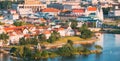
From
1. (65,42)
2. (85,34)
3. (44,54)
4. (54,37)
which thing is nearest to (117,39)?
(85,34)

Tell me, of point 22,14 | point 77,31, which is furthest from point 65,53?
point 22,14

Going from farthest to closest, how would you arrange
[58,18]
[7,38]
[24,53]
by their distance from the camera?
[58,18], [7,38], [24,53]

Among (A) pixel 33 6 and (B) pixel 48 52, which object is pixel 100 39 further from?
(A) pixel 33 6

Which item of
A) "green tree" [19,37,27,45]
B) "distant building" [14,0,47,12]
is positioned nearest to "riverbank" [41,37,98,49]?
"green tree" [19,37,27,45]

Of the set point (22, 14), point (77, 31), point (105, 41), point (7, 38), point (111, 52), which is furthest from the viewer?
point (22, 14)

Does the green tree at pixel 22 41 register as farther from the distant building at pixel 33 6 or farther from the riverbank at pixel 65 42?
the distant building at pixel 33 6

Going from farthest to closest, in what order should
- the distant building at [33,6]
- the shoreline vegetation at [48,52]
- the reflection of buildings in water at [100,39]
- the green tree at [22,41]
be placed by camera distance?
1. the distant building at [33,6]
2. the reflection of buildings in water at [100,39]
3. the green tree at [22,41]
4. the shoreline vegetation at [48,52]

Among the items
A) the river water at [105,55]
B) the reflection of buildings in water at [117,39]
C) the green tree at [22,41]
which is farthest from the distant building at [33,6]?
the green tree at [22,41]

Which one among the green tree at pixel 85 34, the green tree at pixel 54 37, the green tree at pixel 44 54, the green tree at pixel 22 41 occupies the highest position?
the green tree at pixel 44 54

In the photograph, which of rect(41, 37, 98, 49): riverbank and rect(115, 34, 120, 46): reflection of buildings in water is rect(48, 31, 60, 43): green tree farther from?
rect(115, 34, 120, 46): reflection of buildings in water

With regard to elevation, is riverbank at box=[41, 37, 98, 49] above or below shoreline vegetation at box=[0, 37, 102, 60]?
below

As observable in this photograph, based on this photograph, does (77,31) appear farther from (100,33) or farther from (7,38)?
(7,38)
